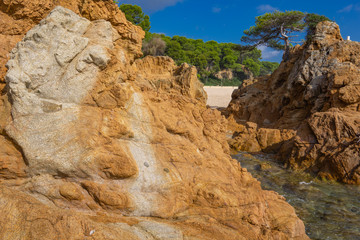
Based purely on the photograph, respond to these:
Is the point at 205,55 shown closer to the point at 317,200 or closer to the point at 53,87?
the point at 317,200

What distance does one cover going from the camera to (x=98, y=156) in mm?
3830

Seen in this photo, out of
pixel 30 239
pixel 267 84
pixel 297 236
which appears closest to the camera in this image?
pixel 30 239

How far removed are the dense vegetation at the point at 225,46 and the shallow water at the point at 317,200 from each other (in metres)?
13.5

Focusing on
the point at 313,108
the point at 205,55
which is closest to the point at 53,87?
the point at 313,108

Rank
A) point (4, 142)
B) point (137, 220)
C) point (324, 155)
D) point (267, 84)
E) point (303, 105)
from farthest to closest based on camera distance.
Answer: point (267, 84) < point (303, 105) < point (324, 155) < point (4, 142) < point (137, 220)

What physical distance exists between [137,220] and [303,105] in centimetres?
1445

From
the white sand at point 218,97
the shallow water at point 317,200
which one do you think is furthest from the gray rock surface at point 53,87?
the white sand at point 218,97

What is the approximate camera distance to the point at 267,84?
2148 centimetres

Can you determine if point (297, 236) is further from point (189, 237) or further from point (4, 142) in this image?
point (4, 142)

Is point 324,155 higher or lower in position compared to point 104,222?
higher

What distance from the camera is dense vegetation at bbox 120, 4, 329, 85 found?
2780 centimetres

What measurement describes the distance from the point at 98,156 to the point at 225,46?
63.6m

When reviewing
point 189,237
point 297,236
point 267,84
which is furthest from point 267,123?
point 189,237

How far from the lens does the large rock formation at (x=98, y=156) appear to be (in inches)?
136
